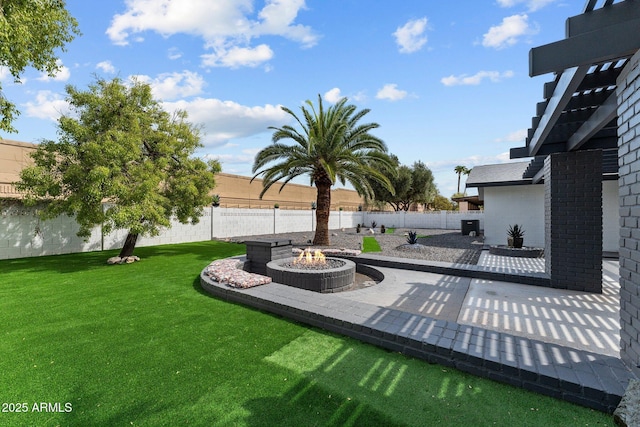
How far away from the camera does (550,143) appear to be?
582 centimetres

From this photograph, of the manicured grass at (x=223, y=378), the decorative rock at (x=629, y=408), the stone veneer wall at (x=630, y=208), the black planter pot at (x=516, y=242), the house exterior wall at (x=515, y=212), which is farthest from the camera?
the house exterior wall at (x=515, y=212)

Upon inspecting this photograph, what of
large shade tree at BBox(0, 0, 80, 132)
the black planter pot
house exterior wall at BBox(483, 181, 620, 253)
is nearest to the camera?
large shade tree at BBox(0, 0, 80, 132)

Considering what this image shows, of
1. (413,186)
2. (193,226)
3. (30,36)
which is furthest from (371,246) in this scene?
(413,186)

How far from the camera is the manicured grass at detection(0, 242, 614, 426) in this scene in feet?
7.41

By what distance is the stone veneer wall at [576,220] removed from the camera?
18.1 ft

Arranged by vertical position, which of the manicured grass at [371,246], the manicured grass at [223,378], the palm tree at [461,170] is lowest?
the manicured grass at [223,378]

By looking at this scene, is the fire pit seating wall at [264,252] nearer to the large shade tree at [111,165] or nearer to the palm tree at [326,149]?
the large shade tree at [111,165]

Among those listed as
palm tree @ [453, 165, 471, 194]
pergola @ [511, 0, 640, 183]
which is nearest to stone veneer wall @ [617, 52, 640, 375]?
pergola @ [511, 0, 640, 183]

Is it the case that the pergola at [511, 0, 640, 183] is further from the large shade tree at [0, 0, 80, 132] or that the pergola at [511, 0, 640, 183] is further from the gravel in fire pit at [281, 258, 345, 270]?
the large shade tree at [0, 0, 80, 132]

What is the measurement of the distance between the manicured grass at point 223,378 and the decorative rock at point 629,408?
9cm

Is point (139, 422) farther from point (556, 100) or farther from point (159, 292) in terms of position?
point (556, 100)

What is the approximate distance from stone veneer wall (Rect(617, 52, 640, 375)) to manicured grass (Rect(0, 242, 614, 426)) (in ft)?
3.25

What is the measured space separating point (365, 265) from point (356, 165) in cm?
561

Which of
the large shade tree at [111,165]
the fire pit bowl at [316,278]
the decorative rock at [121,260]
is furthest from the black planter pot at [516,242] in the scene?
the decorative rock at [121,260]
